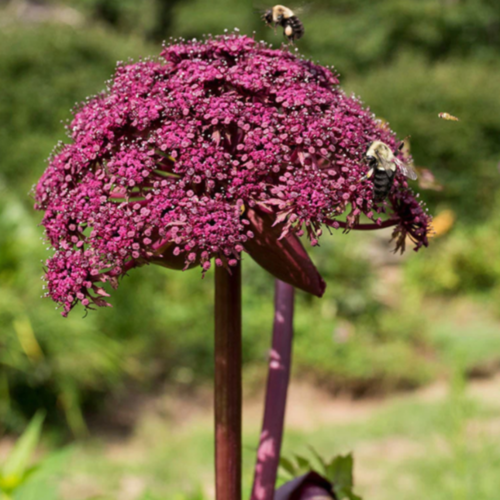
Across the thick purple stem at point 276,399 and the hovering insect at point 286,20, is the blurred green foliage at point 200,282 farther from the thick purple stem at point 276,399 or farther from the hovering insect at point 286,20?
the thick purple stem at point 276,399

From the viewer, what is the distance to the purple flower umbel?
4.10ft

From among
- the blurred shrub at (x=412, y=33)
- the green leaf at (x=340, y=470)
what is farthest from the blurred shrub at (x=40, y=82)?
the green leaf at (x=340, y=470)

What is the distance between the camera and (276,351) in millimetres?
1643

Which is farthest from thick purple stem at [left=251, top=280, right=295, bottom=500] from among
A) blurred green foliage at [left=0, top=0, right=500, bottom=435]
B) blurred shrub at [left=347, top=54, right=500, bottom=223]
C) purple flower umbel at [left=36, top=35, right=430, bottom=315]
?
blurred shrub at [left=347, top=54, right=500, bottom=223]

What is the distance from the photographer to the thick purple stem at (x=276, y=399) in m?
1.58

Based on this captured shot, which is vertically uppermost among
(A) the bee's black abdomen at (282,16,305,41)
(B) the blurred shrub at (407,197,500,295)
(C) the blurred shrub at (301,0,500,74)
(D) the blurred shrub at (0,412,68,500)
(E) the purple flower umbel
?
(C) the blurred shrub at (301,0,500,74)

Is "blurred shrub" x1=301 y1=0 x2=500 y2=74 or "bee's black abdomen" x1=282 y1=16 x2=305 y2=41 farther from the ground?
"blurred shrub" x1=301 y1=0 x2=500 y2=74

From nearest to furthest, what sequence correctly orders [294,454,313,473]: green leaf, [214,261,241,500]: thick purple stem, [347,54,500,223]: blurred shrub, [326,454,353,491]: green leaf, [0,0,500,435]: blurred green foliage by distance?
[214,261,241,500]: thick purple stem, [326,454,353,491]: green leaf, [294,454,313,473]: green leaf, [0,0,500,435]: blurred green foliage, [347,54,500,223]: blurred shrub

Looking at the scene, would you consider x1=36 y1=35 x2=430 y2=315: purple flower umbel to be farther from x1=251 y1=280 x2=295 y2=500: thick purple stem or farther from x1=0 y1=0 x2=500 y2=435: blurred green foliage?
x1=0 y1=0 x2=500 y2=435: blurred green foliage

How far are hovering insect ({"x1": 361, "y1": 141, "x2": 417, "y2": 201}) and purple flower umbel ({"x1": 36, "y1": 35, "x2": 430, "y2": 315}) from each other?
0.02 m

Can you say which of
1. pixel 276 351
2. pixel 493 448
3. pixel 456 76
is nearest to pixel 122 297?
pixel 493 448

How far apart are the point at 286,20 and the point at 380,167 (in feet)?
2.84

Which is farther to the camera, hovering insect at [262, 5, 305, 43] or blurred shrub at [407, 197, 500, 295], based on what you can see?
blurred shrub at [407, 197, 500, 295]

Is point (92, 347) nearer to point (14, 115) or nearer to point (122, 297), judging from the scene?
point (122, 297)
